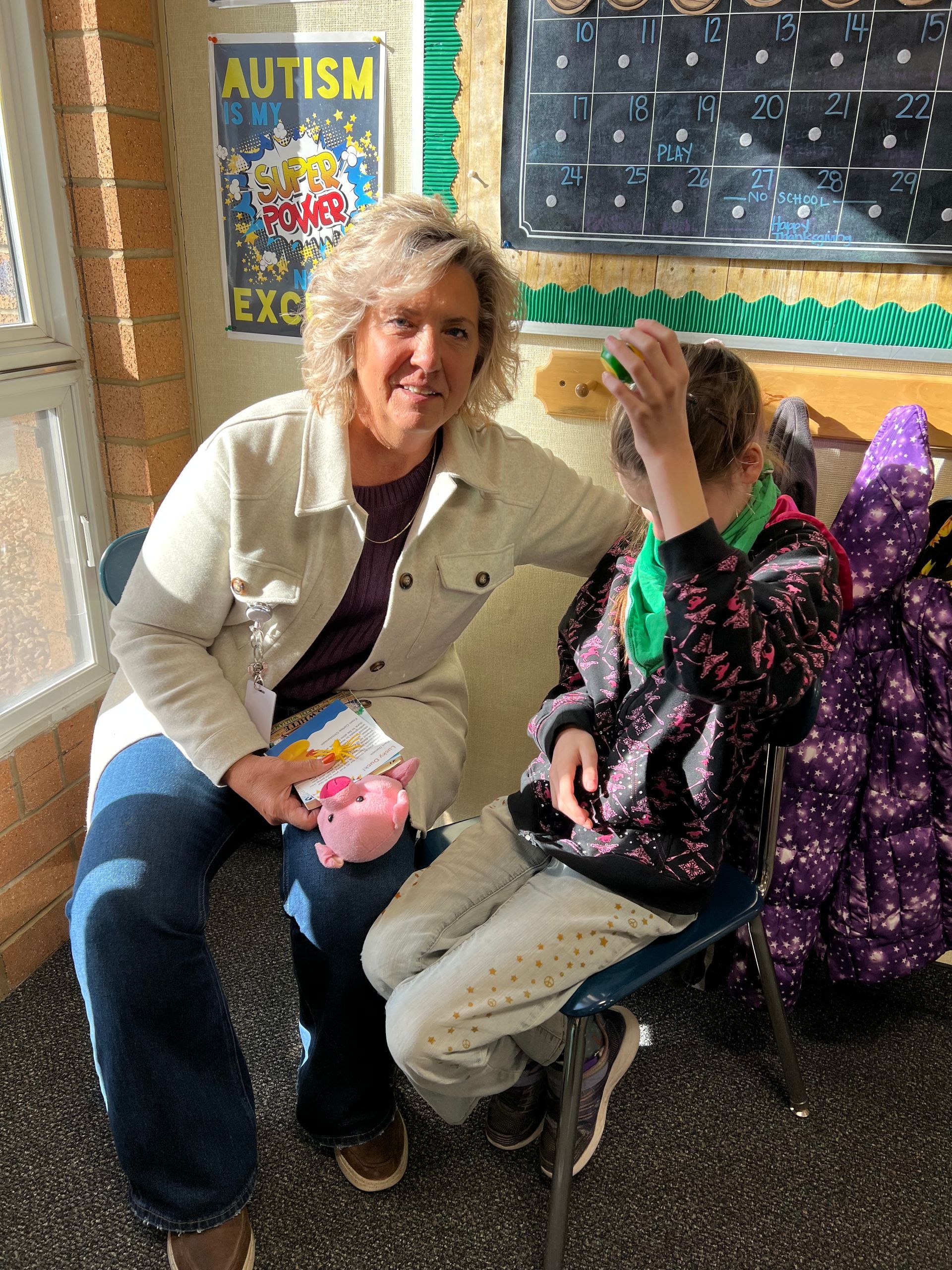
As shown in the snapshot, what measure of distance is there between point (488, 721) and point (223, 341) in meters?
1.01

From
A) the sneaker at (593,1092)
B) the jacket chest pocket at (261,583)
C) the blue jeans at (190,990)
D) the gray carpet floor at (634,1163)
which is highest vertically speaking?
the jacket chest pocket at (261,583)

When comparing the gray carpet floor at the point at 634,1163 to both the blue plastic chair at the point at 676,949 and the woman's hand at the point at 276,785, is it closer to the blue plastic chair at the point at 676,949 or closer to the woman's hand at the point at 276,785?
the blue plastic chair at the point at 676,949

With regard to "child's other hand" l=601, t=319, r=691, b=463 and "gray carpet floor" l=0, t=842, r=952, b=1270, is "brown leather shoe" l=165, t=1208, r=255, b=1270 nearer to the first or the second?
"gray carpet floor" l=0, t=842, r=952, b=1270

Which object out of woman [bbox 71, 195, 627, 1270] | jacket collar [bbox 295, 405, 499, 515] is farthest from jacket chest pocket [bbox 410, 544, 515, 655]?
jacket collar [bbox 295, 405, 499, 515]

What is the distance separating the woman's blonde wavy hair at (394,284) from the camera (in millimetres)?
1373

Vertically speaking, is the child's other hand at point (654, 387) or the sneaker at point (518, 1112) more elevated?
the child's other hand at point (654, 387)

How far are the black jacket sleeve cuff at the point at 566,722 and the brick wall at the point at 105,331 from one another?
1.07 metres

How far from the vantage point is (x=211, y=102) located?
73.4 inches

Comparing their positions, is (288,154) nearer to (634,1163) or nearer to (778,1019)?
(778,1019)

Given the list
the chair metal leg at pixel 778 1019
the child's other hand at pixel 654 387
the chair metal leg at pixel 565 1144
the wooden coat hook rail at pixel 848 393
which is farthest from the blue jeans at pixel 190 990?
the wooden coat hook rail at pixel 848 393

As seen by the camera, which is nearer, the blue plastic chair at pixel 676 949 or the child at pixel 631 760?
the child at pixel 631 760

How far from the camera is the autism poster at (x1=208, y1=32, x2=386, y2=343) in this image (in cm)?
176

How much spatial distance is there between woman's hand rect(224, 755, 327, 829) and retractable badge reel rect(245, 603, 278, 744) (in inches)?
2.9

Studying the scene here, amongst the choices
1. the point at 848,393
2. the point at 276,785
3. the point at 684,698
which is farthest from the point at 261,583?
the point at 848,393
